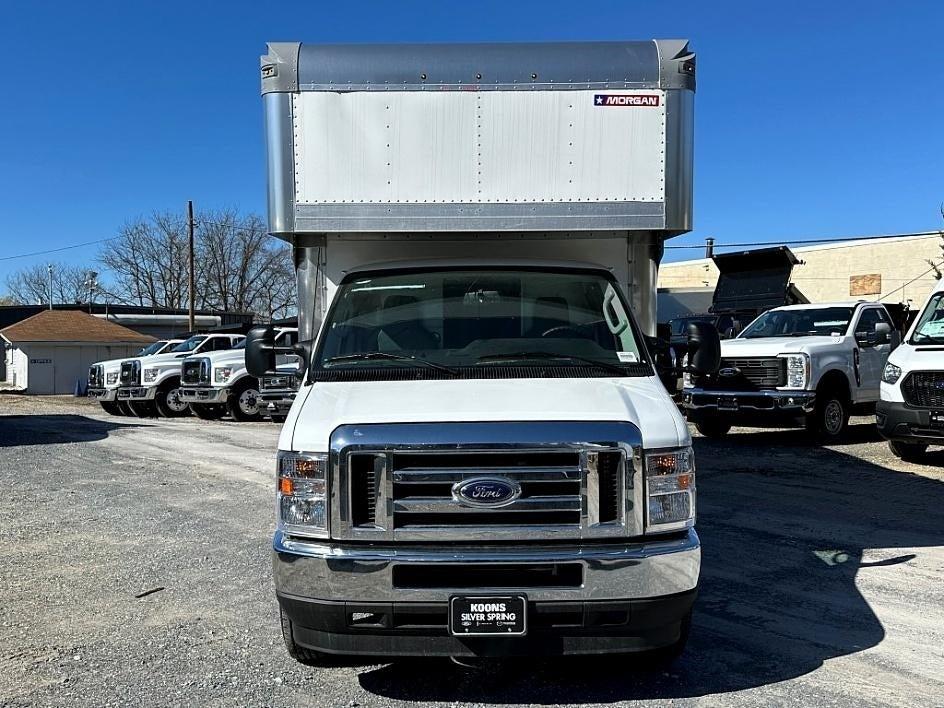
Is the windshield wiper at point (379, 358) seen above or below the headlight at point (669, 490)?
above

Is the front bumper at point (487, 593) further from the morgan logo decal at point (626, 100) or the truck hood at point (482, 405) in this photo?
the morgan logo decal at point (626, 100)

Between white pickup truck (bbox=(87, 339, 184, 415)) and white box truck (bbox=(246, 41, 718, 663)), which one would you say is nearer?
white box truck (bbox=(246, 41, 718, 663))

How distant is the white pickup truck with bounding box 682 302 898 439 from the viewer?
1216 cm

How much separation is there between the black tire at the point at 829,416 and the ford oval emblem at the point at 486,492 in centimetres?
977

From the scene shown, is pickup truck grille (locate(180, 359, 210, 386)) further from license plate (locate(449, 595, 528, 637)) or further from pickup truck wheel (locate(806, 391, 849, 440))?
license plate (locate(449, 595, 528, 637))

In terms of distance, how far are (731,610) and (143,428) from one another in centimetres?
1383

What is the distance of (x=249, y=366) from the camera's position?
18.4 ft

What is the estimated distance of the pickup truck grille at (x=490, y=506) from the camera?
12.3ft

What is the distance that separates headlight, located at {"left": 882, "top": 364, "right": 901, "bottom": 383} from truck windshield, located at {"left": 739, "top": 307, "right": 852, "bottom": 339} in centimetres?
264

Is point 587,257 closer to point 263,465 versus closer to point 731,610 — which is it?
point 731,610

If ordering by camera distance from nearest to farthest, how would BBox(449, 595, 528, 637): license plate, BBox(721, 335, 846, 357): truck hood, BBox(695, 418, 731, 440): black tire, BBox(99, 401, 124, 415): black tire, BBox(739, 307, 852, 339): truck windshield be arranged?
BBox(449, 595, 528, 637): license plate < BBox(721, 335, 846, 357): truck hood < BBox(739, 307, 852, 339): truck windshield < BBox(695, 418, 731, 440): black tire < BBox(99, 401, 124, 415): black tire

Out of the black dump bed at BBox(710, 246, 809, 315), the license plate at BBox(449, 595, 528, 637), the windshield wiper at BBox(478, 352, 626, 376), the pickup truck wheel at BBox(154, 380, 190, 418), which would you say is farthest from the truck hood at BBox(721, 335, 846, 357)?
the pickup truck wheel at BBox(154, 380, 190, 418)

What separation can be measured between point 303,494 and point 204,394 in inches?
613

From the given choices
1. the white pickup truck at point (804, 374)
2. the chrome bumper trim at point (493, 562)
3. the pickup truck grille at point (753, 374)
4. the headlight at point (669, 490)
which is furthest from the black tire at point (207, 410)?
the headlight at point (669, 490)
